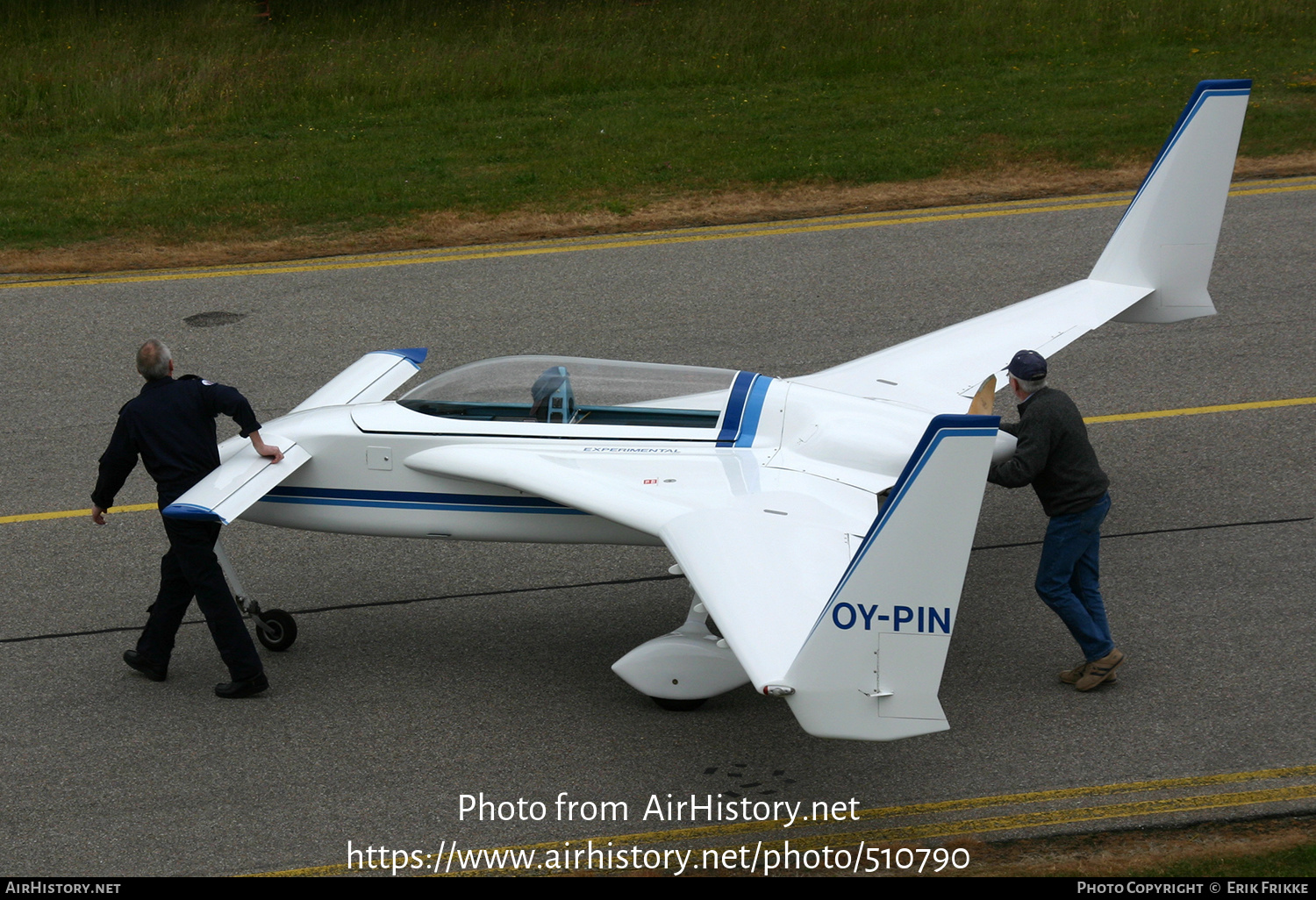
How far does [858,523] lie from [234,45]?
70.8ft

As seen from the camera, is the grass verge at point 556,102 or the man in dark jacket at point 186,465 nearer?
the man in dark jacket at point 186,465

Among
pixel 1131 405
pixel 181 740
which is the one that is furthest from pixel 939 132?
pixel 181 740

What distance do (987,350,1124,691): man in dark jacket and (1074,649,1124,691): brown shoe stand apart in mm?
30

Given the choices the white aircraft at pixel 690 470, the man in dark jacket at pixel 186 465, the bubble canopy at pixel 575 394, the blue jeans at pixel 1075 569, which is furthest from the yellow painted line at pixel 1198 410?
the man in dark jacket at pixel 186 465

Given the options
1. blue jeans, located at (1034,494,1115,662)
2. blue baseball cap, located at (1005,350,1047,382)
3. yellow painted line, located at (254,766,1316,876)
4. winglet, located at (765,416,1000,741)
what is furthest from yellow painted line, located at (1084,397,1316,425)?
winglet, located at (765,416,1000,741)

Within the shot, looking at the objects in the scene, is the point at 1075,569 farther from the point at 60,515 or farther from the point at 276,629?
the point at 60,515

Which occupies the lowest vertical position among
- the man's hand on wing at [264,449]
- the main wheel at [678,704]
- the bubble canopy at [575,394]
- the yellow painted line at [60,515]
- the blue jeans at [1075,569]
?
the main wheel at [678,704]

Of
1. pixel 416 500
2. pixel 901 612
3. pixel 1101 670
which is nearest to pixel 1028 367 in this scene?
pixel 1101 670

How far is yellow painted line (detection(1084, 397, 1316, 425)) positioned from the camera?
1166 cm

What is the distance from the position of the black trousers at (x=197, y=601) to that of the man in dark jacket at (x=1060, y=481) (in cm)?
497

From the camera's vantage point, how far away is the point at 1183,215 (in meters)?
10.0

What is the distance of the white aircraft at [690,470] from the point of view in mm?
6562

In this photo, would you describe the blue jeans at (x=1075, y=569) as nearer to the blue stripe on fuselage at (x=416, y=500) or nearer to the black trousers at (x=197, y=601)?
the blue stripe on fuselage at (x=416, y=500)
